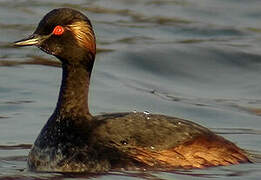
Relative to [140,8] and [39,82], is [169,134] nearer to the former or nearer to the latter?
[39,82]

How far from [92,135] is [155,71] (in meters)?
7.37

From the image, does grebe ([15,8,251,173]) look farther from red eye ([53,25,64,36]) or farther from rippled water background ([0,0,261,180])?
rippled water background ([0,0,261,180])

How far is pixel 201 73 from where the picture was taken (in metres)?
18.2

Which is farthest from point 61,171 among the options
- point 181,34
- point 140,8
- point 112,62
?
point 140,8

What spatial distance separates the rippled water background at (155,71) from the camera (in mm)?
13234

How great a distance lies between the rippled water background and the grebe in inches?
5.6

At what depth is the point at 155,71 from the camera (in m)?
18.1

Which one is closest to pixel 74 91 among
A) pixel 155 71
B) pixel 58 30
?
pixel 58 30

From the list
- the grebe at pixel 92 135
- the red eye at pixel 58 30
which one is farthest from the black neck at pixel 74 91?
the red eye at pixel 58 30

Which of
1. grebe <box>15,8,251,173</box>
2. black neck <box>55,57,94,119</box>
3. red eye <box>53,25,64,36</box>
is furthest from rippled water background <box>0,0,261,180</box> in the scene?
red eye <box>53,25,64,36</box>

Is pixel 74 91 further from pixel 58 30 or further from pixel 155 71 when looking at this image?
pixel 155 71

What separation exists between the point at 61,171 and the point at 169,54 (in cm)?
823

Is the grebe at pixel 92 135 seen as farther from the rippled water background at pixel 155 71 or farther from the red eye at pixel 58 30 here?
the rippled water background at pixel 155 71

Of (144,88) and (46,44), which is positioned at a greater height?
(46,44)
